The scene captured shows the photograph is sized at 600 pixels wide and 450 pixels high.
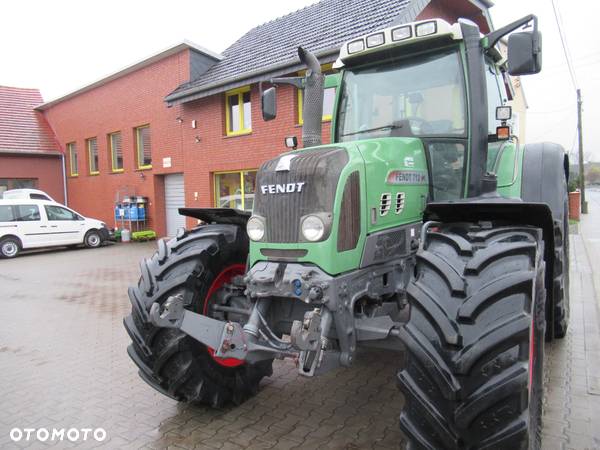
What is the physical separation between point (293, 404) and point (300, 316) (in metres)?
1.22

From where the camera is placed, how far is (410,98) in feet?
11.7

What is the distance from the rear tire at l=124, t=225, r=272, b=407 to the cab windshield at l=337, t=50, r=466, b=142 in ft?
4.72

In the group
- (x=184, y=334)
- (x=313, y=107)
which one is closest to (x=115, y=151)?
(x=313, y=107)

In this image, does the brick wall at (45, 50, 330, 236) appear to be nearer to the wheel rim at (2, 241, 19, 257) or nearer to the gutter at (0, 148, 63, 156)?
the gutter at (0, 148, 63, 156)

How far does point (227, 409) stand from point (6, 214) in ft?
44.1

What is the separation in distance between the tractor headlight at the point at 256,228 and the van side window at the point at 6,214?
13.9m

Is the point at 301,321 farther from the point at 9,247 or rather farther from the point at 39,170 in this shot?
the point at 39,170

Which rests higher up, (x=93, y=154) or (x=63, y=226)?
(x=93, y=154)

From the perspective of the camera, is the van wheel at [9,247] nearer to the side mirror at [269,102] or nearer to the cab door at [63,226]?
the cab door at [63,226]

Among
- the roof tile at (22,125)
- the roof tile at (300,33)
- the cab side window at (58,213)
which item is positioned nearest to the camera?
the roof tile at (300,33)

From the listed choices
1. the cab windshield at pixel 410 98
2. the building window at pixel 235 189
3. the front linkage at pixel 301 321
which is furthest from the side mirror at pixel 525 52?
the building window at pixel 235 189

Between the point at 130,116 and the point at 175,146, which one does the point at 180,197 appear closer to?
the point at 175,146

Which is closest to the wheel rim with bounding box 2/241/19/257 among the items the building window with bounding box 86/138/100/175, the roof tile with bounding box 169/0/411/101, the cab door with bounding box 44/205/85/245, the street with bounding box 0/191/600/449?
the cab door with bounding box 44/205/85/245

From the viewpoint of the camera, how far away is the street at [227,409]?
10.6 ft
